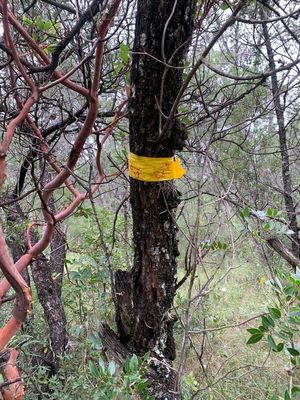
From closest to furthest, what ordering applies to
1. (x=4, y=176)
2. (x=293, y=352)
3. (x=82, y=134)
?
(x=293, y=352) → (x=4, y=176) → (x=82, y=134)

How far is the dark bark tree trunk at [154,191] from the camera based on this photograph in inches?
38.2

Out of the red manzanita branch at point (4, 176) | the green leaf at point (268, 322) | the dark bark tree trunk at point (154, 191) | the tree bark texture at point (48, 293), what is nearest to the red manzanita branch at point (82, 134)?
the red manzanita branch at point (4, 176)

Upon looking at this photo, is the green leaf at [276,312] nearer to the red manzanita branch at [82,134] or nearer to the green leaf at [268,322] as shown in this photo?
the green leaf at [268,322]

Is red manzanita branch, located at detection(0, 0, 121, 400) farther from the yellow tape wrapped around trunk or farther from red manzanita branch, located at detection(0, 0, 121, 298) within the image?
the yellow tape wrapped around trunk

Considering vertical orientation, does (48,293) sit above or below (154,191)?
below

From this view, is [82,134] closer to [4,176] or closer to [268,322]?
[4,176]

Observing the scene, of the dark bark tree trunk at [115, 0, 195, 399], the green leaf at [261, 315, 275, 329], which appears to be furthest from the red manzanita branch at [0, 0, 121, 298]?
the green leaf at [261, 315, 275, 329]

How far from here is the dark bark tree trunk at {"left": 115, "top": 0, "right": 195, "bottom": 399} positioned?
3.18ft

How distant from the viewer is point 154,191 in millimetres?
1101

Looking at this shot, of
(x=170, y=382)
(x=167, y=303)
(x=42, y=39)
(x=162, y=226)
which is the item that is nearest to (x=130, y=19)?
(x=42, y=39)

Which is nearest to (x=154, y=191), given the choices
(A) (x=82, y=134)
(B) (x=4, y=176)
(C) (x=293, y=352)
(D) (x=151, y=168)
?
(D) (x=151, y=168)

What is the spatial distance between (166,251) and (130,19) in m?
1.58

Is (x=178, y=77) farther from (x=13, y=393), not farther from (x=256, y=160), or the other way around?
(x=256, y=160)

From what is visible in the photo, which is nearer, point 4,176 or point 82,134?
point 4,176
